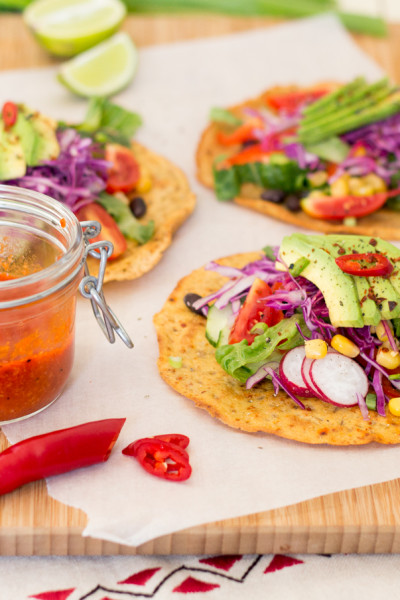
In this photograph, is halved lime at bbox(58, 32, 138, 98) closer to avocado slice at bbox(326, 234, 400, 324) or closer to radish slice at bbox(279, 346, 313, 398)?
avocado slice at bbox(326, 234, 400, 324)

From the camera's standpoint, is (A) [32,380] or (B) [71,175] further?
(B) [71,175]

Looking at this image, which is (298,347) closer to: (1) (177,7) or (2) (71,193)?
(2) (71,193)

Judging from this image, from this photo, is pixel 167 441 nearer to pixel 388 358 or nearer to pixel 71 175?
pixel 388 358

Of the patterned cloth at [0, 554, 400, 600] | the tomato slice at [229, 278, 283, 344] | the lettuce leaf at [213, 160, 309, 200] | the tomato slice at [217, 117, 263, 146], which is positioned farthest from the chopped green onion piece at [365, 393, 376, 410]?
the tomato slice at [217, 117, 263, 146]

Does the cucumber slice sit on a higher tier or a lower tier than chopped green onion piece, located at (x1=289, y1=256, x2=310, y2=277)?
lower

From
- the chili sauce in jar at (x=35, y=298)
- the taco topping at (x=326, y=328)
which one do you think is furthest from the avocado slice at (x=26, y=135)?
the taco topping at (x=326, y=328)

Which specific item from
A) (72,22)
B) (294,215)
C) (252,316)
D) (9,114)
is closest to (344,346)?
(252,316)
